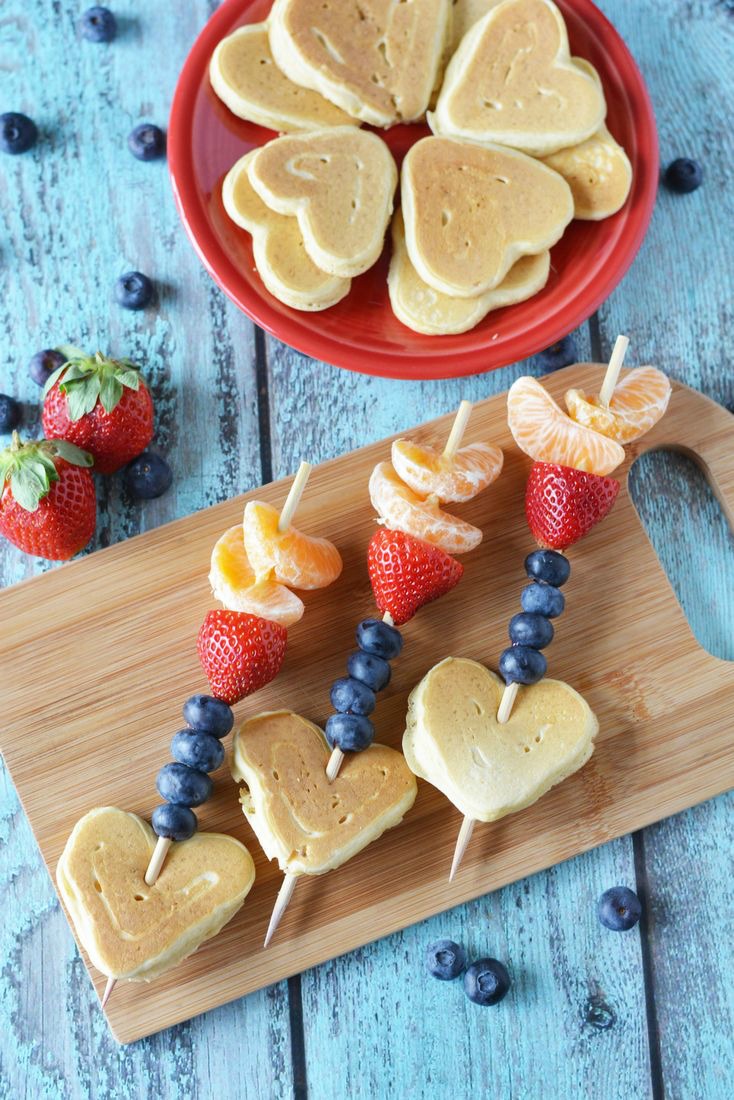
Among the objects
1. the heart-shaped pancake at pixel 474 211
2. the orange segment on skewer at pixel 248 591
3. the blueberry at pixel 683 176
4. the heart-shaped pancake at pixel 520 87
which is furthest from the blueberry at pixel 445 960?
the blueberry at pixel 683 176

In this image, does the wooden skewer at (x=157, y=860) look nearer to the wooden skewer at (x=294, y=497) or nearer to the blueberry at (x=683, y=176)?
the wooden skewer at (x=294, y=497)

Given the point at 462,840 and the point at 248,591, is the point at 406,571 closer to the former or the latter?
the point at 248,591

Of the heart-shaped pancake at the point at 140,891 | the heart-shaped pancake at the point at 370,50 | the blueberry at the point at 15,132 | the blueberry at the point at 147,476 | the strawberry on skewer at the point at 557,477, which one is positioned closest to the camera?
the heart-shaped pancake at the point at 140,891

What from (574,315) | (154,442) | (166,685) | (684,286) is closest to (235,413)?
(154,442)

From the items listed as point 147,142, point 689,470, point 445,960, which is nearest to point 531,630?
point 689,470

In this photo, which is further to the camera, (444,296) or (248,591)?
(444,296)

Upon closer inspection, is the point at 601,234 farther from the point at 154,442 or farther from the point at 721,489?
the point at 154,442
